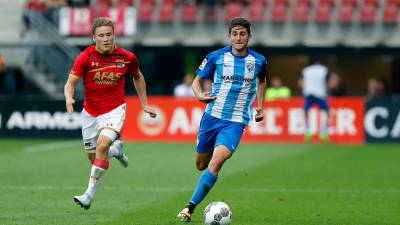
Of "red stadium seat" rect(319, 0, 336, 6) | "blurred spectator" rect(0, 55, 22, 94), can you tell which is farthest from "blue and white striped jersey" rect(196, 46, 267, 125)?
"red stadium seat" rect(319, 0, 336, 6)

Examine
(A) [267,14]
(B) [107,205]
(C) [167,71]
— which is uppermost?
(B) [107,205]

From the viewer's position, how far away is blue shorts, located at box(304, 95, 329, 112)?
24.0 m

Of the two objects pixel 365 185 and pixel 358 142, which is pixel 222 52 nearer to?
pixel 365 185

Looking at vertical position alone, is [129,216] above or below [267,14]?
above

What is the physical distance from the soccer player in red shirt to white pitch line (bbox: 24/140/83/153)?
10.2 metres

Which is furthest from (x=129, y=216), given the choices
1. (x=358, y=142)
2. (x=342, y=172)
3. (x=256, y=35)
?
(x=256, y=35)

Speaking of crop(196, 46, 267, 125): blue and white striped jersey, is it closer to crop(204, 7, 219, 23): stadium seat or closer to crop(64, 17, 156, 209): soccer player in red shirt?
crop(64, 17, 156, 209): soccer player in red shirt

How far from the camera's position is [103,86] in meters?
11.1

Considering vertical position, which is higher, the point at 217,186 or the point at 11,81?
the point at 217,186

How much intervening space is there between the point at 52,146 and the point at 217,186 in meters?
9.37

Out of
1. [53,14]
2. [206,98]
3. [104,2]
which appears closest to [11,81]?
[53,14]

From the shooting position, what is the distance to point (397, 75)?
Result: 38.3m

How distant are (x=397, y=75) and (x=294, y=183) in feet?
80.5

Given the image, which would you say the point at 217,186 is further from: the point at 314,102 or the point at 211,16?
the point at 211,16
